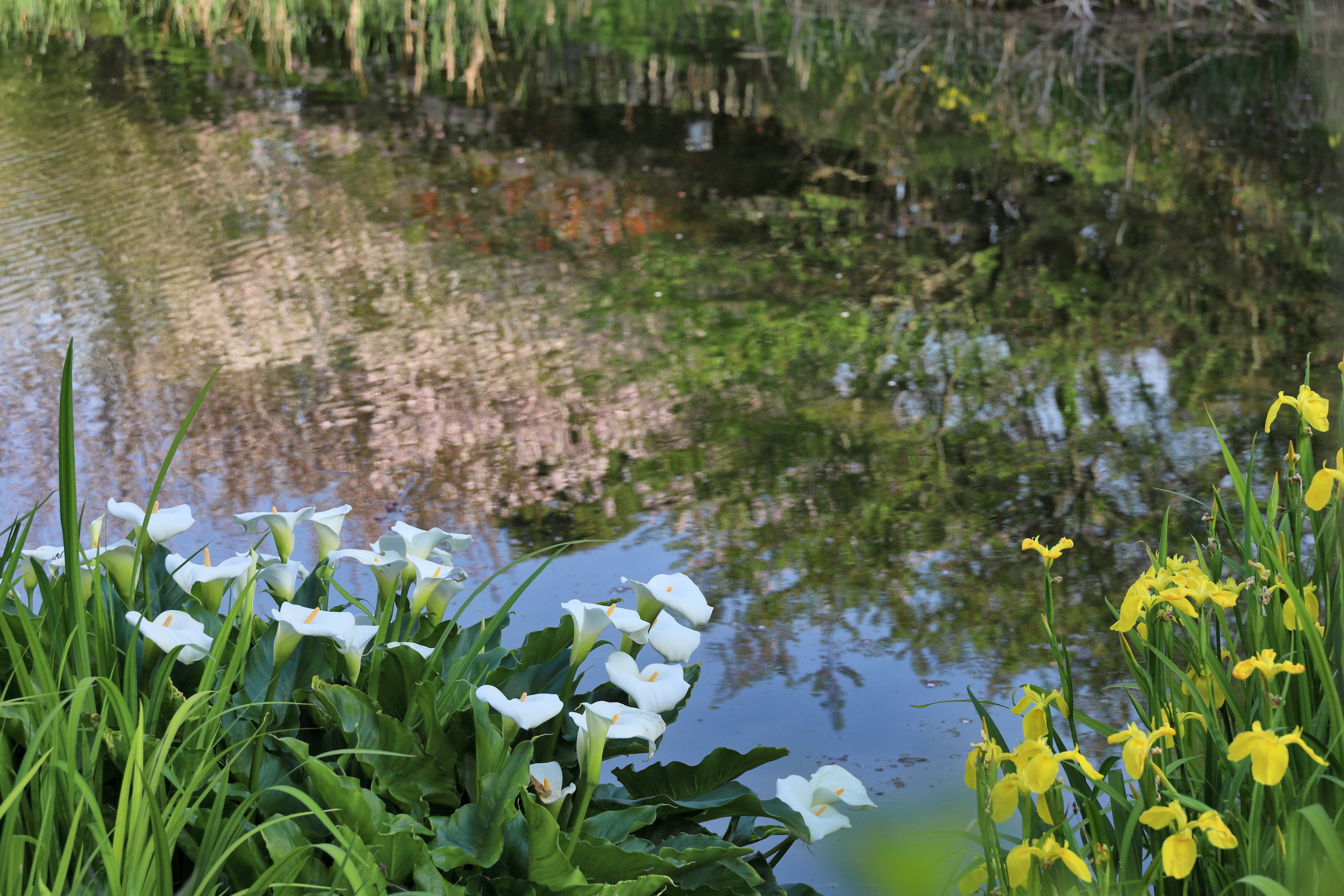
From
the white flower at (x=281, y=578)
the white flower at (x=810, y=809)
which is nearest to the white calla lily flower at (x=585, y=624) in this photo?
the white flower at (x=810, y=809)

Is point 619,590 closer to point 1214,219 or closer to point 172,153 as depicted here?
point 1214,219

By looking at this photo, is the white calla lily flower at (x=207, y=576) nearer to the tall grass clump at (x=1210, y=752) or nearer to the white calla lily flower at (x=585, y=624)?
the white calla lily flower at (x=585, y=624)

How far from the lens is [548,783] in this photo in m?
1.51

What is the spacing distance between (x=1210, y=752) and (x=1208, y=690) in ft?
0.35

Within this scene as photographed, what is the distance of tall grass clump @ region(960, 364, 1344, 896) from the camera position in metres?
1.15

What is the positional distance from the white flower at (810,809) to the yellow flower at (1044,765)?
38cm

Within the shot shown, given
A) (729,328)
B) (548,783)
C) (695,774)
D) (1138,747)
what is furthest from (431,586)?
(729,328)

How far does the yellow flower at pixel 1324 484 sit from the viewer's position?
1.31m

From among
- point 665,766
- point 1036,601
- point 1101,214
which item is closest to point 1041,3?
point 1101,214

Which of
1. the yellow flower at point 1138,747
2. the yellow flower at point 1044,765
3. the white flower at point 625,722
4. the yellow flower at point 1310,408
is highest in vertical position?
the yellow flower at point 1310,408

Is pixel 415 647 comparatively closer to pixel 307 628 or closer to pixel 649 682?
pixel 307 628

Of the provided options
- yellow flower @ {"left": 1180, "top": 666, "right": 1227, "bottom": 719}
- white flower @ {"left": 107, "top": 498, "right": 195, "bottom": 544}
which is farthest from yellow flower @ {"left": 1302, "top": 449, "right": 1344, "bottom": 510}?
white flower @ {"left": 107, "top": 498, "right": 195, "bottom": 544}

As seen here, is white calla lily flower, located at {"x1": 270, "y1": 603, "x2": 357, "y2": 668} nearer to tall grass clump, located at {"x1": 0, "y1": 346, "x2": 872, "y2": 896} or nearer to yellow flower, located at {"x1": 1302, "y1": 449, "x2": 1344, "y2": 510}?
tall grass clump, located at {"x1": 0, "y1": 346, "x2": 872, "y2": 896}

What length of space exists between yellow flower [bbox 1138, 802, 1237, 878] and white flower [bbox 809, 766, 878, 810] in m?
0.49
